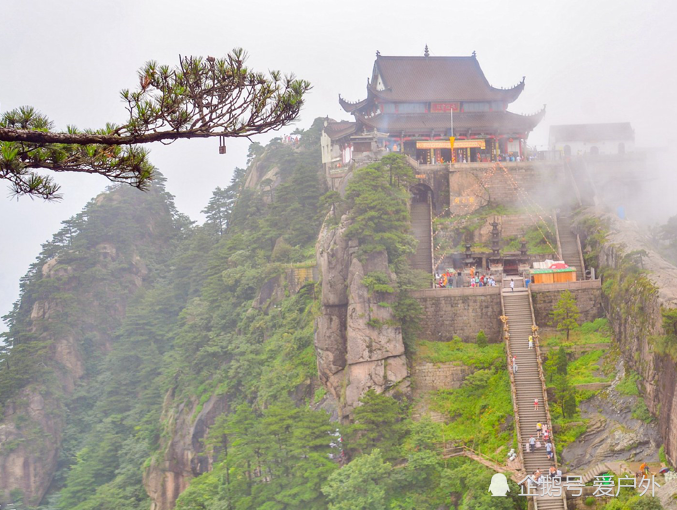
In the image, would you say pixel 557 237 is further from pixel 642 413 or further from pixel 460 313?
pixel 642 413

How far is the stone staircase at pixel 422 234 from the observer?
38125 millimetres

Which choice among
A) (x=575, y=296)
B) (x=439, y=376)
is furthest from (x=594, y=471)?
(x=575, y=296)

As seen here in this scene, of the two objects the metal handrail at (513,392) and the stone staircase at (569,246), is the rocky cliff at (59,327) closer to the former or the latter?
the metal handrail at (513,392)

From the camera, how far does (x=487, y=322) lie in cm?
3356

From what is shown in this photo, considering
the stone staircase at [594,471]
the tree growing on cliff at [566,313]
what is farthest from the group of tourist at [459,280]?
the stone staircase at [594,471]

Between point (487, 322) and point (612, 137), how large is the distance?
3528 cm

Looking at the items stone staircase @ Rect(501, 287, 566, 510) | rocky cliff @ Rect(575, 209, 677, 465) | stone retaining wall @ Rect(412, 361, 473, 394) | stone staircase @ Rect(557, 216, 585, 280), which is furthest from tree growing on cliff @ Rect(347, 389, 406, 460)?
stone staircase @ Rect(557, 216, 585, 280)

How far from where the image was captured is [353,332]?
109ft

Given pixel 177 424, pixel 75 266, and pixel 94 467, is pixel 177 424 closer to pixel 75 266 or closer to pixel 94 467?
pixel 94 467

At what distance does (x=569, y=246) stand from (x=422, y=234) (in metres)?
7.10

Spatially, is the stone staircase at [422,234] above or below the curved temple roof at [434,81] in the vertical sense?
below

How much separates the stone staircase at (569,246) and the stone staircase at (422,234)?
6248 millimetres

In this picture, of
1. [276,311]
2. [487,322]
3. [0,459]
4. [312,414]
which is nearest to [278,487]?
[312,414]

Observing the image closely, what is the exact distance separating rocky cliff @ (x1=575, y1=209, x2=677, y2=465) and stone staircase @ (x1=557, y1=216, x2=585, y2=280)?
2.66ft
